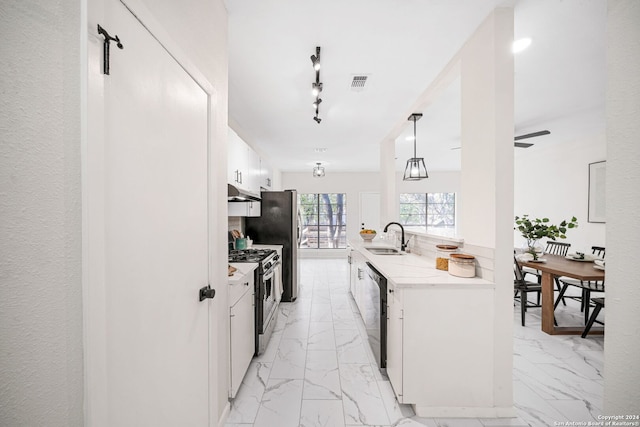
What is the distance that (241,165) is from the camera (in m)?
2.77

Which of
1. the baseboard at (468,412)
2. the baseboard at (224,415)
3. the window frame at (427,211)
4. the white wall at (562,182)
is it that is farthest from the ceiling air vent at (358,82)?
the window frame at (427,211)

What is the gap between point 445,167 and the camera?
7.78m

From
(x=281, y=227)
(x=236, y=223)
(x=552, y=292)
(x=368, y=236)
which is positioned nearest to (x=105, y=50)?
(x=236, y=223)

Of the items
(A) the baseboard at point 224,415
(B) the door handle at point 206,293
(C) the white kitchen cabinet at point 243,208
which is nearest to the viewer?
(B) the door handle at point 206,293

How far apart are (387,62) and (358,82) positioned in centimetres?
38

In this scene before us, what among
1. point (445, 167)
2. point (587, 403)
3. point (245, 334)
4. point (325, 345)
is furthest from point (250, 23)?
point (445, 167)

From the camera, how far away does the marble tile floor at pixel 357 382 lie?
5.61 ft

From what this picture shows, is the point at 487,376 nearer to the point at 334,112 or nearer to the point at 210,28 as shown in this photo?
the point at 210,28

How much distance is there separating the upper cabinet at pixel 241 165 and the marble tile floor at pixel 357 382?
5.65 ft

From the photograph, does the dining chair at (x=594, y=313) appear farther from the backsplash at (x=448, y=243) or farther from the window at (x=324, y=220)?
the window at (x=324, y=220)

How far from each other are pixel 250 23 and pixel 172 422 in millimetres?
2397

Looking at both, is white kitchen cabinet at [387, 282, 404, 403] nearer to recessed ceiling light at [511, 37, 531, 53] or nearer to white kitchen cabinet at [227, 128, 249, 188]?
white kitchen cabinet at [227, 128, 249, 188]

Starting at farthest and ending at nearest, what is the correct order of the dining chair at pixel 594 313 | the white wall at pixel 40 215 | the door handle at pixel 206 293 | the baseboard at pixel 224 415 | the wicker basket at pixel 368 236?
the wicker basket at pixel 368 236 < the dining chair at pixel 594 313 < the baseboard at pixel 224 415 < the door handle at pixel 206 293 < the white wall at pixel 40 215

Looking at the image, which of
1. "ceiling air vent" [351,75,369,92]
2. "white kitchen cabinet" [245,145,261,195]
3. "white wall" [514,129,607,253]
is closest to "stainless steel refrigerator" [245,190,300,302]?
"white kitchen cabinet" [245,145,261,195]
